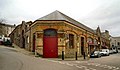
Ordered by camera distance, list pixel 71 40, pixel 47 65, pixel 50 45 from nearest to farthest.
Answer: pixel 47 65
pixel 50 45
pixel 71 40

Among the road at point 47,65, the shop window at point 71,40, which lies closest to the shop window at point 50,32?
the shop window at point 71,40

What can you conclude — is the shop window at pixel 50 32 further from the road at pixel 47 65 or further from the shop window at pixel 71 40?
the road at pixel 47 65

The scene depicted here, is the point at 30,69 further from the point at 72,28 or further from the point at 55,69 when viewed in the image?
the point at 72,28

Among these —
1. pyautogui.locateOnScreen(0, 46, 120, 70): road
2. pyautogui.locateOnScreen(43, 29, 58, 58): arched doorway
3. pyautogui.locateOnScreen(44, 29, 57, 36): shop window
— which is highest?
pyautogui.locateOnScreen(44, 29, 57, 36): shop window

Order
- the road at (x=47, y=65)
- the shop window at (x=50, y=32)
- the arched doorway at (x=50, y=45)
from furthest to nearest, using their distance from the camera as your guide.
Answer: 1. the shop window at (x=50, y=32)
2. the arched doorway at (x=50, y=45)
3. the road at (x=47, y=65)

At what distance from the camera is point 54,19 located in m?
31.9

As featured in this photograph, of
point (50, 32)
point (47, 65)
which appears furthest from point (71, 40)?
Result: point (47, 65)

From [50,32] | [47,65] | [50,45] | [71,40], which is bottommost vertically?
[47,65]

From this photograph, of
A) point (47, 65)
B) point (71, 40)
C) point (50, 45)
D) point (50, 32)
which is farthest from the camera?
point (71, 40)

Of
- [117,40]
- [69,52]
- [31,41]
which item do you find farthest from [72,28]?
[117,40]


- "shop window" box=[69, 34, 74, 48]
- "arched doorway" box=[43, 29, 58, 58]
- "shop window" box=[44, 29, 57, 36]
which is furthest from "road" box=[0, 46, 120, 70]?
"shop window" box=[69, 34, 74, 48]

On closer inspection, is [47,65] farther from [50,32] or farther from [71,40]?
[71,40]

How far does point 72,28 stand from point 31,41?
8.06 m

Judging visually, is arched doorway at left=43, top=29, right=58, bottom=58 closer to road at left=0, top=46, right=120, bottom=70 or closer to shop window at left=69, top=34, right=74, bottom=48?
shop window at left=69, top=34, right=74, bottom=48
